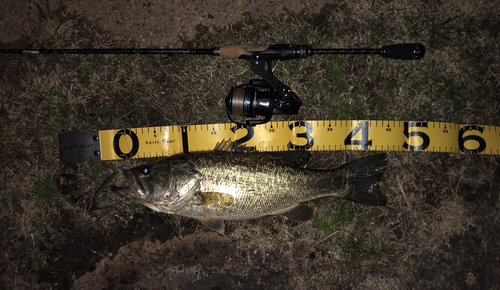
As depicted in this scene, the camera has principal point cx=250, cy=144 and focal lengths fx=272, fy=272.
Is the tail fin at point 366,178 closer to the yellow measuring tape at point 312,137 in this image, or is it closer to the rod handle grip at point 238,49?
the yellow measuring tape at point 312,137

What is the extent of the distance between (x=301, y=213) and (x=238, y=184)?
36.0 inches

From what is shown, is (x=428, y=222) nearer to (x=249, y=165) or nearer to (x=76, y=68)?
(x=249, y=165)

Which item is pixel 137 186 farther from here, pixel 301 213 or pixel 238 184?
pixel 301 213

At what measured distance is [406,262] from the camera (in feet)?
11.5

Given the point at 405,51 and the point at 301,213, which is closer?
the point at 405,51

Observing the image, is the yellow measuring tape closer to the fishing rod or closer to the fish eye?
the fishing rod

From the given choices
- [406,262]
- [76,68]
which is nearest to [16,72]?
[76,68]

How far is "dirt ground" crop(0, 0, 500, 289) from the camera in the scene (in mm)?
3480

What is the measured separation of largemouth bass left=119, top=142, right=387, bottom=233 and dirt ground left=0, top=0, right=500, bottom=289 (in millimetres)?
418

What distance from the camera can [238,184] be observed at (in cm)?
290

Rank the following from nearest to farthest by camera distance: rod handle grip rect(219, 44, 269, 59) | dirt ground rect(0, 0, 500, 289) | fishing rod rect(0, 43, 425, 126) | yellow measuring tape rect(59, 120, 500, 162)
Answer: fishing rod rect(0, 43, 425, 126), rod handle grip rect(219, 44, 269, 59), yellow measuring tape rect(59, 120, 500, 162), dirt ground rect(0, 0, 500, 289)

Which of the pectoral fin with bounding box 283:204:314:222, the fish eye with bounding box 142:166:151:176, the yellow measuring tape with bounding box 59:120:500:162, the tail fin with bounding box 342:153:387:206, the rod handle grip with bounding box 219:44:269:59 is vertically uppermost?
the rod handle grip with bounding box 219:44:269:59

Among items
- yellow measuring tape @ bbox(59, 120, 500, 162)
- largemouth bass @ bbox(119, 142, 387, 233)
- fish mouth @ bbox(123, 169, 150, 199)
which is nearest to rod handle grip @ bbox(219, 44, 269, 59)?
yellow measuring tape @ bbox(59, 120, 500, 162)

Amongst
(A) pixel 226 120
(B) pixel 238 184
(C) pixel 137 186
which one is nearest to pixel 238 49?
(A) pixel 226 120
